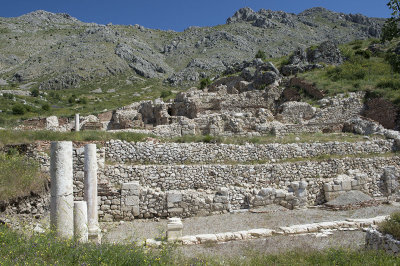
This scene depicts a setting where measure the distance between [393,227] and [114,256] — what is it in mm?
6856

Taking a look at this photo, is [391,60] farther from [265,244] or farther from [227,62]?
[227,62]

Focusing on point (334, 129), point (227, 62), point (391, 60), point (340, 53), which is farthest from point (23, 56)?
point (391, 60)

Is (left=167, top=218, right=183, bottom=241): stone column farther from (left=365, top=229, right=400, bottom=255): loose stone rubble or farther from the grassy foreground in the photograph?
(left=365, top=229, right=400, bottom=255): loose stone rubble

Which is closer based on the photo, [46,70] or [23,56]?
[46,70]

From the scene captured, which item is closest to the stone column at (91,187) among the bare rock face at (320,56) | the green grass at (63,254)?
the green grass at (63,254)

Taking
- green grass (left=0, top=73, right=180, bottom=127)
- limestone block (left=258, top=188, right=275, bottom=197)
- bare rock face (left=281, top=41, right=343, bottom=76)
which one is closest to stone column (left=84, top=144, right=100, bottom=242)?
limestone block (left=258, top=188, right=275, bottom=197)

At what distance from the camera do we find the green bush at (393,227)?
7.34 metres

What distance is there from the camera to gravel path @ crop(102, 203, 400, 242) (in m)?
10.7

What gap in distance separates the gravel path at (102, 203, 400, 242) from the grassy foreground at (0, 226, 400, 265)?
3.32m

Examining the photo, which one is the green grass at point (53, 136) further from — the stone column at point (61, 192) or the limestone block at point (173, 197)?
the stone column at point (61, 192)

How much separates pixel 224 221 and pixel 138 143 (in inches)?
238

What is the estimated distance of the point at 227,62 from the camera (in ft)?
262

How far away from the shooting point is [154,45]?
99938mm

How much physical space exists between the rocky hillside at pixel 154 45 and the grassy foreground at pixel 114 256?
2523 inches
